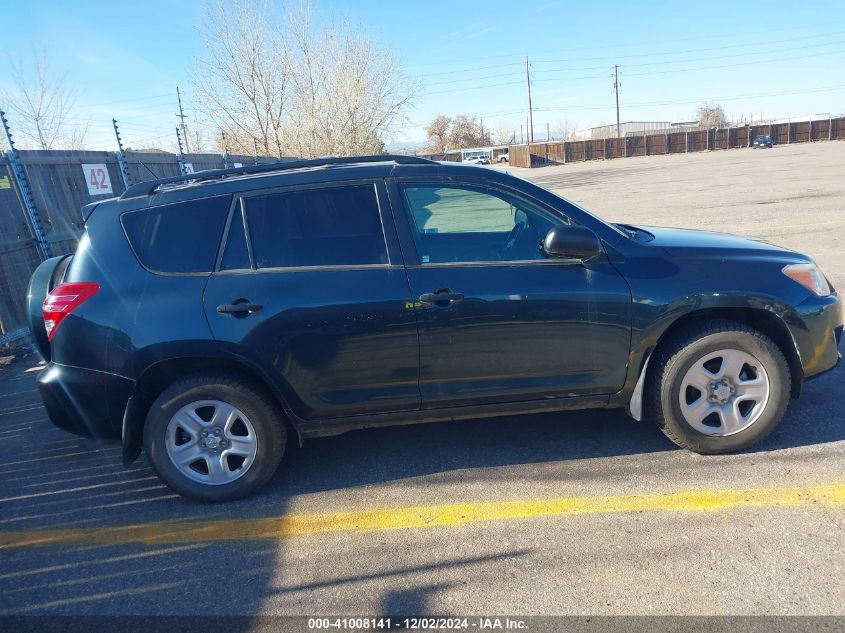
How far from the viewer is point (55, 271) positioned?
11.9 ft

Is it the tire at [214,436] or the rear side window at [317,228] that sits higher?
the rear side window at [317,228]

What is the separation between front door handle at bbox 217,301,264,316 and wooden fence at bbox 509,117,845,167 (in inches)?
2422

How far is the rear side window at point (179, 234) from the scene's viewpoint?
3227 millimetres

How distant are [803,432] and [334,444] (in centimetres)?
300

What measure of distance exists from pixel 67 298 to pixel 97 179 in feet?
23.1

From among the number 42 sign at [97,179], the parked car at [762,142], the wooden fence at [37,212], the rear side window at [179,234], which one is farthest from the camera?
the parked car at [762,142]

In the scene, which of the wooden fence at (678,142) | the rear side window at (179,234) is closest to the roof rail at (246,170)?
the rear side window at (179,234)

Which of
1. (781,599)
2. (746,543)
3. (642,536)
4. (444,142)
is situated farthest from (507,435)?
(444,142)

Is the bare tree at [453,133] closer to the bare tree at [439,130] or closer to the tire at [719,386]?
the bare tree at [439,130]

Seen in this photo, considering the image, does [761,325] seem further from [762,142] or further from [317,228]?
[762,142]

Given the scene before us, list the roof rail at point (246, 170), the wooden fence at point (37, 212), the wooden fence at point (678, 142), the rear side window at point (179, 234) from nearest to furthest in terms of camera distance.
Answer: the rear side window at point (179, 234), the roof rail at point (246, 170), the wooden fence at point (37, 212), the wooden fence at point (678, 142)

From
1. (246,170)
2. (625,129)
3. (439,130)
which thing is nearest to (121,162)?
(246,170)

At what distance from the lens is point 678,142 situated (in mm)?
60875

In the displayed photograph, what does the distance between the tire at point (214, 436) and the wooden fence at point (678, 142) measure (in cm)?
6158
